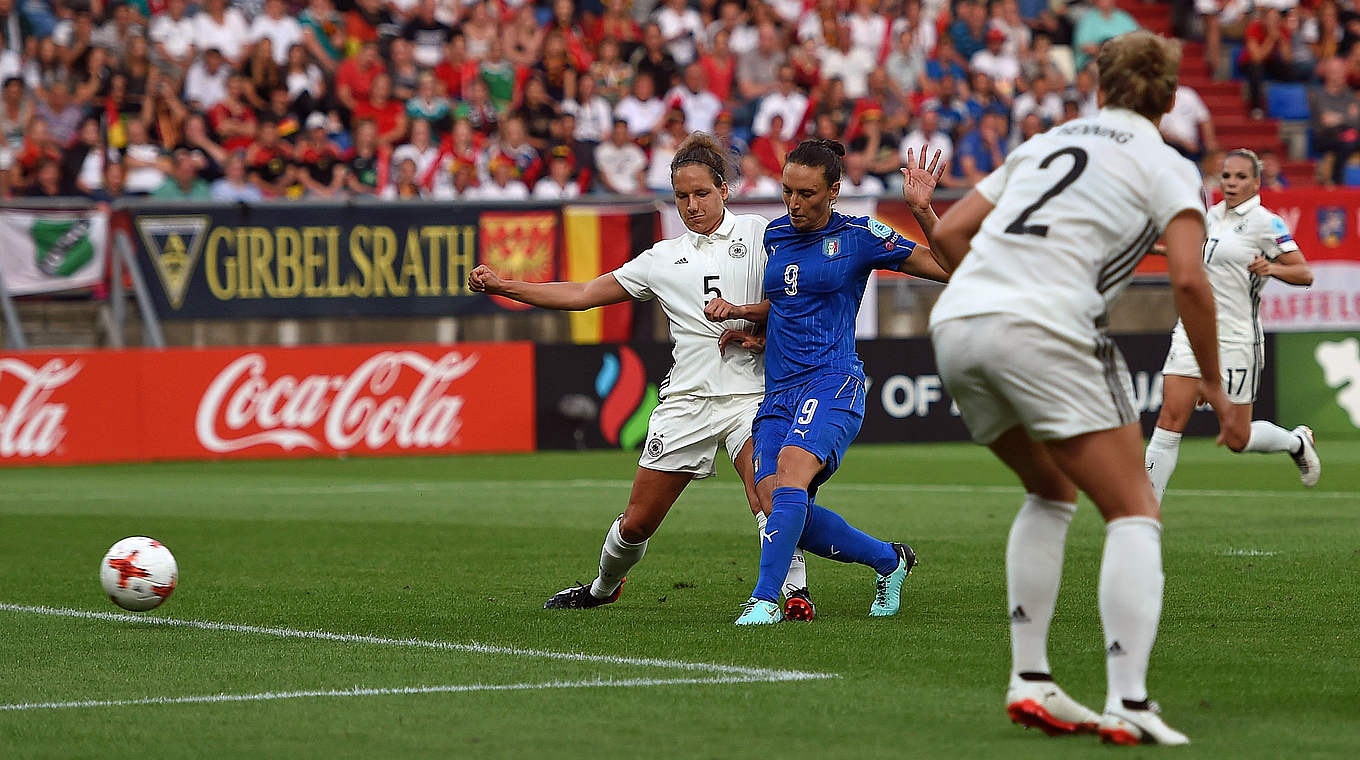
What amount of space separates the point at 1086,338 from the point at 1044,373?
0.15 meters

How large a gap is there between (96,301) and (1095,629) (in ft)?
45.7

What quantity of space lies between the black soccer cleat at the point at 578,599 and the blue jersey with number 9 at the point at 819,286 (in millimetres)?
1345

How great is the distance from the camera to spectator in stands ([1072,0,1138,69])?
26.3m

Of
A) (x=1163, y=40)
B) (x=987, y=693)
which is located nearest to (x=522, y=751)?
(x=987, y=693)

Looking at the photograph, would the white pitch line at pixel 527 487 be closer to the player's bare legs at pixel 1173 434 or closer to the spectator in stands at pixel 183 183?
the player's bare legs at pixel 1173 434

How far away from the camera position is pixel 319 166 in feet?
69.3

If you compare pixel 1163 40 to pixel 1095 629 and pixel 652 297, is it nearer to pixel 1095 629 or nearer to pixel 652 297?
pixel 1095 629

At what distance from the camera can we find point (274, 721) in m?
5.85

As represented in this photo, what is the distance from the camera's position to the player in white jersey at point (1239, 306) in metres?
11.7

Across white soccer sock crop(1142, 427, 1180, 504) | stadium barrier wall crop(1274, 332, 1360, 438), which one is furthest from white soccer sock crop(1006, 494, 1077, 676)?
stadium barrier wall crop(1274, 332, 1360, 438)

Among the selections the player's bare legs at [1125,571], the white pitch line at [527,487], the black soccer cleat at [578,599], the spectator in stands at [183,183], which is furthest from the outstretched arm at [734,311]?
the spectator in stands at [183,183]

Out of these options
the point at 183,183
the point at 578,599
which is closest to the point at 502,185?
the point at 183,183

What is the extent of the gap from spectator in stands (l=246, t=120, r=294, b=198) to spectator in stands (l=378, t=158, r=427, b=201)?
3.45ft

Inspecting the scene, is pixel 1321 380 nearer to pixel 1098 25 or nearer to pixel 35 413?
pixel 1098 25
